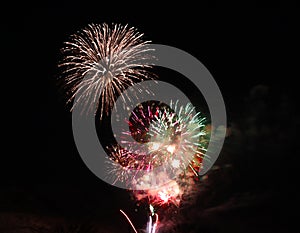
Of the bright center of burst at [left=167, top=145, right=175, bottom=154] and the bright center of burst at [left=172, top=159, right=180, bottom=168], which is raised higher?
the bright center of burst at [left=167, top=145, right=175, bottom=154]

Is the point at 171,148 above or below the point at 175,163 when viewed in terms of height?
above

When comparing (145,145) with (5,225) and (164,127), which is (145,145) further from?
(5,225)

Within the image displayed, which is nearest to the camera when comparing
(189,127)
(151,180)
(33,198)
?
(189,127)

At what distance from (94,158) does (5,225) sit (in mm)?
7980

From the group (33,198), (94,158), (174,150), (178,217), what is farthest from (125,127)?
(33,198)

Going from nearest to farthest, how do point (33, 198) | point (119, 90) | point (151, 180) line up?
point (119, 90)
point (151, 180)
point (33, 198)

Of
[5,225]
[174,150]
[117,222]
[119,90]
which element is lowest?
[117,222]

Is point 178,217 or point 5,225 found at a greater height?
point 5,225

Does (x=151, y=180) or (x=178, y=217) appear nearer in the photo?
(x=151, y=180)

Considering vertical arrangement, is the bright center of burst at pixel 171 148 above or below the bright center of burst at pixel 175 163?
above

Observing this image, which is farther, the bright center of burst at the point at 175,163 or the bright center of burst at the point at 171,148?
the bright center of burst at the point at 175,163

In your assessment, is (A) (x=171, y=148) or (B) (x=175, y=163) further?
(B) (x=175, y=163)

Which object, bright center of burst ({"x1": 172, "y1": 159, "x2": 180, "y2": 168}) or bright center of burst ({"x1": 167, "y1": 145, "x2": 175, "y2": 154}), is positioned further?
bright center of burst ({"x1": 172, "y1": 159, "x2": 180, "y2": 168})

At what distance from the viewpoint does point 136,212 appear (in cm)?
2198
